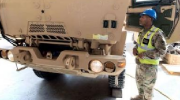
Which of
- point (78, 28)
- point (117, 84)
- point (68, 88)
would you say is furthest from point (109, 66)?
point (68, 88)

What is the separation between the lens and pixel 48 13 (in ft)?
7.43

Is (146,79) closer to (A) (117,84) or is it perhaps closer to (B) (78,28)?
(A) (117,84)

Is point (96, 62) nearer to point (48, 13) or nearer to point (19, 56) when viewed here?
point (48, 13)

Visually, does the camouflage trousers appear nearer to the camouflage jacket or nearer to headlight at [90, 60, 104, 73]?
the camouflage jacket

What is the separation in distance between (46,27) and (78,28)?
0.45m

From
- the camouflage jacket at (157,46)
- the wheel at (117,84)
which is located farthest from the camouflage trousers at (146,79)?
the wheel at (117,84)

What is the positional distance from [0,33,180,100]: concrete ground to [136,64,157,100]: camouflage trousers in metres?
0.48

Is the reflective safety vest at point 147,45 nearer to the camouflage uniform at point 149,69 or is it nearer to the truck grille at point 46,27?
the camouflage uniform at point 149,69

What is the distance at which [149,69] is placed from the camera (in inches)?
98.2

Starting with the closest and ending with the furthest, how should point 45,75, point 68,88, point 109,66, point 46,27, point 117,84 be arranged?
point 109,66, point 46,27, point 117,84, point 68,88, point 45,75

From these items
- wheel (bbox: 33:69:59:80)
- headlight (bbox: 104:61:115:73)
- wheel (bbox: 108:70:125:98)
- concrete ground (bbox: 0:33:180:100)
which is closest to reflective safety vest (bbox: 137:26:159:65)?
wheel (bbox: 108:70:125:98)

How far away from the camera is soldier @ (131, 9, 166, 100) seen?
2.34m

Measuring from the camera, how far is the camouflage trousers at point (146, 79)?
249 cm

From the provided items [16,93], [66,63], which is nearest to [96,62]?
[66,63]
